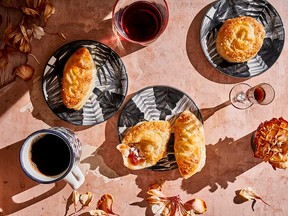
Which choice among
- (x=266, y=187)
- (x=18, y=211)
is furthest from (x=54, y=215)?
(x=266, y=187)

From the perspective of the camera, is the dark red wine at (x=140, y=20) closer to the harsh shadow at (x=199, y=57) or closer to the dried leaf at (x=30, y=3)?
the harsh shadow at (x=199, y=57)

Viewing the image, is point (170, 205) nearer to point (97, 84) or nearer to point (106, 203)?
point (106, 203)

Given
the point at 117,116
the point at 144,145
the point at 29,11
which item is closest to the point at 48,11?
the point at 29,11

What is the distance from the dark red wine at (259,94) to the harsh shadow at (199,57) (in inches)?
2.2

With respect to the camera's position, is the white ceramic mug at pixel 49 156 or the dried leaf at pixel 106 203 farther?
the dried leaf at pixel 106 203

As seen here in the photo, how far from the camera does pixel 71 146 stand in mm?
1263

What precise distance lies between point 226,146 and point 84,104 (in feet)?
1.41

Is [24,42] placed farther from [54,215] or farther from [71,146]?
[54,215]

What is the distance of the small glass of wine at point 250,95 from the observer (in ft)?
4.57

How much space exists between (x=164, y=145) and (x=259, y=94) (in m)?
0.31

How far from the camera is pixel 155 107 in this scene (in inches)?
54.9

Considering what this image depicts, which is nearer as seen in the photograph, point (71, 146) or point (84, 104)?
point (71, 146)

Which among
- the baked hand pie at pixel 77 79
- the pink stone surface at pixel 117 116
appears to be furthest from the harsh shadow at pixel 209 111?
the baked hand pie at pixel 77 79

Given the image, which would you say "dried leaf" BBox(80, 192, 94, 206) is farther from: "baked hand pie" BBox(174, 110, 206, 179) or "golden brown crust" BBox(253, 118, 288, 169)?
"golden brown crust" BBox(253, 118, 288, 169)
